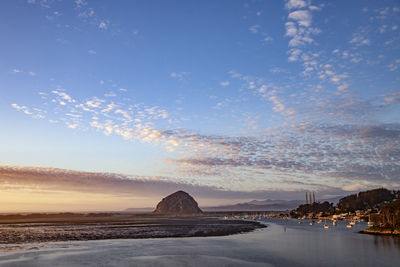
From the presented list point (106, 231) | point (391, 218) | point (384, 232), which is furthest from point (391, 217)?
point (106, 231)

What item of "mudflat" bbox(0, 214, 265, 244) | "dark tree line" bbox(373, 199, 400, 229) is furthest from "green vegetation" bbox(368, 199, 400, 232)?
"mudflat" bbox(0, 214, 265, 244)

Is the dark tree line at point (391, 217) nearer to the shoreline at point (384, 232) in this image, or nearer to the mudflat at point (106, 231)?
the shoreline at point (384, 232)

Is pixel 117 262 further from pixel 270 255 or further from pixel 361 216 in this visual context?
pixel 361 216

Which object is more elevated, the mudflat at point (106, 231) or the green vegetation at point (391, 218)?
the green vegetation at point (391, 218)

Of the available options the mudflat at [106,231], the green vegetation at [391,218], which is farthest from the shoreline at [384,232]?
the mudflat at [106,231]

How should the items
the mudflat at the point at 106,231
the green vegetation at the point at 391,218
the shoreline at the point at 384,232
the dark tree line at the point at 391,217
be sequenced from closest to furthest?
the shoreline at the point at 384,232 → the green vegetation at the point at 391,218 → the dark tree line at the point at 391,217 → the mudflat at the point at 106,231

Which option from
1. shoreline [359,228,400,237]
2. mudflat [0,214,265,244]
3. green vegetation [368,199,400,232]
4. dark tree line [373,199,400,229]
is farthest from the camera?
mudflat [0,214,265,244]

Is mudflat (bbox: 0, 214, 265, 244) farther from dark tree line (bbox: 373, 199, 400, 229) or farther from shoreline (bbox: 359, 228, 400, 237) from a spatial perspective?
dark tree line (bbox: 373, 199, 400, 229)

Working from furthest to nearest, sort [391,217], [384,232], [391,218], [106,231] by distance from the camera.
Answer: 1. [106,231]
2. [391,217]
3. [391,218]
4. [384,232]

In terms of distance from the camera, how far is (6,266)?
3991 centimetres

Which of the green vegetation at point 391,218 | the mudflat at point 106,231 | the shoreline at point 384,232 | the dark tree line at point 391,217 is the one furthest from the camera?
the mudflat at point 106,231

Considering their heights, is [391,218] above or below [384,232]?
above

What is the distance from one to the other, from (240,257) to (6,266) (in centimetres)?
3382

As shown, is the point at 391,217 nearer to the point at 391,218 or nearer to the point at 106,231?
the point at 391,218
